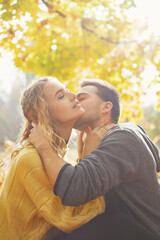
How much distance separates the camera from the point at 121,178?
1747 mm

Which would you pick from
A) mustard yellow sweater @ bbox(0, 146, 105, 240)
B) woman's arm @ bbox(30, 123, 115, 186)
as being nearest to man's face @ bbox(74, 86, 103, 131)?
woman's arm @ bbox(30, 123, 115, 186)

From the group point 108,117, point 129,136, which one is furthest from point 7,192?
point 108,117

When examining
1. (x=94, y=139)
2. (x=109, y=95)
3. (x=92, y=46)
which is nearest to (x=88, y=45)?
(x=92, y=46)

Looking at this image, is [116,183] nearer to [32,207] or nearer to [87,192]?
[87,192]

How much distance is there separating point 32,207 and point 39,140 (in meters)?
0.49

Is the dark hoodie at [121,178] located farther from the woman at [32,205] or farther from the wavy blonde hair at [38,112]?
the wavy blonde hair at [38,112]

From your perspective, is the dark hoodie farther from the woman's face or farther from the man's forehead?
the man's forehead

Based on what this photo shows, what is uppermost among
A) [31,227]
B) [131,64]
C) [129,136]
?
[131,64]

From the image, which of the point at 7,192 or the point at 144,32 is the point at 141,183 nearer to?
the point at 7,192

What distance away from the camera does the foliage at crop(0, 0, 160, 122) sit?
9.82 feet

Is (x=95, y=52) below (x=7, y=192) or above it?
above

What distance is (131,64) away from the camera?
11.7 ft

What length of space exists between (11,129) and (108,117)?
11573 mm

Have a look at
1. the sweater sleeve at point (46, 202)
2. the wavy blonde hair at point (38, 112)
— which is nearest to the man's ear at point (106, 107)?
the wavy blonde hair at point (38, 112)
